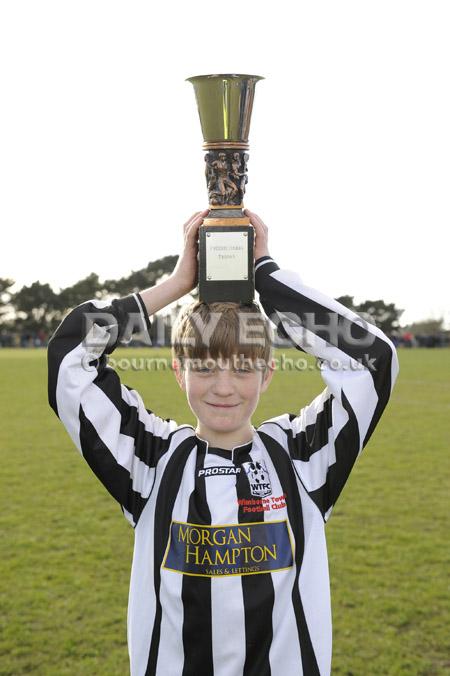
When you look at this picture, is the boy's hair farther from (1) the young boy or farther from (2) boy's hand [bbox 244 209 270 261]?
(2) boy's hand [bbox 244 209 270 261]

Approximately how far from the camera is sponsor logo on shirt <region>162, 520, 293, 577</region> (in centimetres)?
196

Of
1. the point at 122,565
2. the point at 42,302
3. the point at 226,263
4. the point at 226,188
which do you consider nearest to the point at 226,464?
the point at 226,263

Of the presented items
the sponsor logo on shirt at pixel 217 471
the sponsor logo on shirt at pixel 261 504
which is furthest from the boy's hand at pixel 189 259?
the sponsor logo on shirt at pixel 261 504

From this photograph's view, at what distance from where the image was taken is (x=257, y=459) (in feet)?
6.85

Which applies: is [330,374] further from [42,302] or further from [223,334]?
[42,302]

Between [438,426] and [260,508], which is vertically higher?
[260,508]

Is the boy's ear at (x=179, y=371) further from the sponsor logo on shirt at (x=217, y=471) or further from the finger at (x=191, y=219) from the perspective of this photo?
the finger at (x=191, y=219)

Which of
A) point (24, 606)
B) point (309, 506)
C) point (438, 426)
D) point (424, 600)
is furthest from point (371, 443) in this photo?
point (309, 506)

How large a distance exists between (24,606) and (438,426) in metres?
8.20

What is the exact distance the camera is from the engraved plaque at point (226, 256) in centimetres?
203

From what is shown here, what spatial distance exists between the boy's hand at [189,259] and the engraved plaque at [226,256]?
7 centimetres

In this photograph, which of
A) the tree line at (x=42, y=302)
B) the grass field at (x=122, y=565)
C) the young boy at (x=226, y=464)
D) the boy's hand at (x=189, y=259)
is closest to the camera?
the young boy at (x=226, y=464)

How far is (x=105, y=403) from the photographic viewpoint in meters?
2.02

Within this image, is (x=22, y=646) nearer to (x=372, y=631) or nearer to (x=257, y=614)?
(x=372, y=631)
